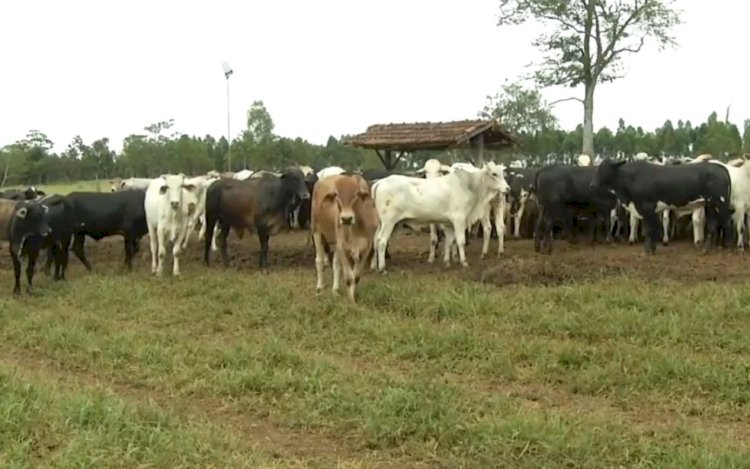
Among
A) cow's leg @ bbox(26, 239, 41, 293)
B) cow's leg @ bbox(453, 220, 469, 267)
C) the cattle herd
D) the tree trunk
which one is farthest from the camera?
the tree trunk

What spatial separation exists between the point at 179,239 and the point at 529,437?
31.7 ft

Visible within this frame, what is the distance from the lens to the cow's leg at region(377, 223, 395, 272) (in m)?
13.3

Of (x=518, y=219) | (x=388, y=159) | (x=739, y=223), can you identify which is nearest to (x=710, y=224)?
(x=739, y=223)

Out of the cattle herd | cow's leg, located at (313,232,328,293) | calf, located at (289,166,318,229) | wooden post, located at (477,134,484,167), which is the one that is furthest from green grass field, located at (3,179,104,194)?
cow's leg, located at (313,232,328,293)

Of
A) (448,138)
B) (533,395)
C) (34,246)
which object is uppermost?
(448,138)

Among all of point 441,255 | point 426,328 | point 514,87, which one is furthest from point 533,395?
point 514,87

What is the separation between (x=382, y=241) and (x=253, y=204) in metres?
2.85

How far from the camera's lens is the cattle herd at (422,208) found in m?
13.6

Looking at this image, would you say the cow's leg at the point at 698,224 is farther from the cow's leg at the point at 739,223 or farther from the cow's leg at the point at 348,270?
the cow's leg at the point at 348,270

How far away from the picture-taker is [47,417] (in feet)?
20.7

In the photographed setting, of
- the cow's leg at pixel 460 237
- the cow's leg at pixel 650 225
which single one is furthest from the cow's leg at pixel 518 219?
the cow's leg at pixel 460 237

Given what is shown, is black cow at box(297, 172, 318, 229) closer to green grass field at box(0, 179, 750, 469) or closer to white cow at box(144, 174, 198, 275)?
white cow at box(144, 174, 198, 275)

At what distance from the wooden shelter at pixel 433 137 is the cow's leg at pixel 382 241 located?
10148 mm

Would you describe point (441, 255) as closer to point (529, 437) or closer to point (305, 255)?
point (305, 255)
